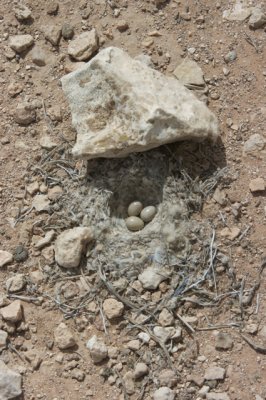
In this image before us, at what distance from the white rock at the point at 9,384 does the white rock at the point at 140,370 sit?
64cm

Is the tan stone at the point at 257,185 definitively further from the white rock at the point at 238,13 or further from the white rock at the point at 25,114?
the white rock at the point at 25,114

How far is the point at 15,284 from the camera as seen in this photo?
360 cm

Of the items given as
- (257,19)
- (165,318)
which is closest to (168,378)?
(165,318)

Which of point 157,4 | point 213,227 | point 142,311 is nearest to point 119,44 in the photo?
point 157,4

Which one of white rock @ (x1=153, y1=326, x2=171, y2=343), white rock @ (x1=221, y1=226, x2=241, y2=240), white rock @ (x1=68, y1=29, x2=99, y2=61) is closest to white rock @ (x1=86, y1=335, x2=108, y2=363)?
white rock @ (x1=153, y1=326, x2=171, y2=343)

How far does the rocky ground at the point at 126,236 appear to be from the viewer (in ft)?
11.1

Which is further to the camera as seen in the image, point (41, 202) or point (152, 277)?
point (41, 202)

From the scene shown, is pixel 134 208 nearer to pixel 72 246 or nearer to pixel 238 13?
pixel 72 246

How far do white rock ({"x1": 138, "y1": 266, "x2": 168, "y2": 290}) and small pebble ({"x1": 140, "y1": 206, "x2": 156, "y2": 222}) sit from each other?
1.14 ft

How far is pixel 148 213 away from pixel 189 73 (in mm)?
919

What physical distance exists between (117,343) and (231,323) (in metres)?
0.63

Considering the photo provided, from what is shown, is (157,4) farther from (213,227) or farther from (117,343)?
(117,343)

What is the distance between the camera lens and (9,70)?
4094 mm

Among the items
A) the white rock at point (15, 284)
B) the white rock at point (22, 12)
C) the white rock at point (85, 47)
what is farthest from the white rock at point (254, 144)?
the white rock at point (22, 12)
